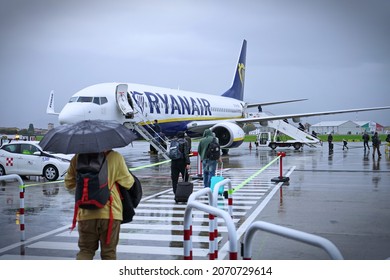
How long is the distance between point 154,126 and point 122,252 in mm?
16376

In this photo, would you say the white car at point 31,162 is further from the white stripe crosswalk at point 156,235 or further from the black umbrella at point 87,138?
the black umbrella at point 87,138

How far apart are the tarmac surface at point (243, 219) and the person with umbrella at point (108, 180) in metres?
1.71

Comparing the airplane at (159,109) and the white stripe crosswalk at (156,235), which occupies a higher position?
the airplane at (159,109)

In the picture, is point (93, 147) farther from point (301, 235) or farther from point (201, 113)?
point (201, 113)

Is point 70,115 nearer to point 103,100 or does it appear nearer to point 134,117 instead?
point 103,100

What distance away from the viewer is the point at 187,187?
34.6 ft

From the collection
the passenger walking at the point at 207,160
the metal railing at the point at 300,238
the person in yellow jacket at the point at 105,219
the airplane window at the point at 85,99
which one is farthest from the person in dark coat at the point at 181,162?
the airplane window at the point at 85,99

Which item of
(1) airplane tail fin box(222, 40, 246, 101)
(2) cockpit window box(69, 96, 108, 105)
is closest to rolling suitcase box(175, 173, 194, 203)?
(2) cockpit window box(69, 96, 108, 105)

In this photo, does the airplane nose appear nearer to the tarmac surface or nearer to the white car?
the white car

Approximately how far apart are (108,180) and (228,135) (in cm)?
2049

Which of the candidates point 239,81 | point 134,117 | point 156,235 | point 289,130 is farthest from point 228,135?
point 156,235

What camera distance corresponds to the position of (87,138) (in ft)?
15.2

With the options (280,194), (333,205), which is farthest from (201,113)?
(333,205)

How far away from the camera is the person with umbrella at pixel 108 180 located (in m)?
4.62
